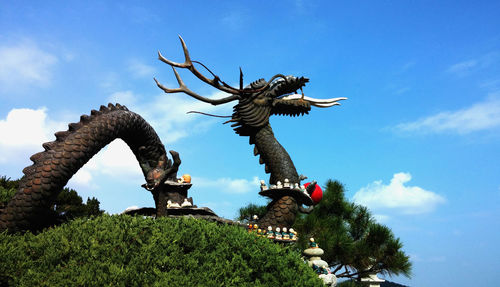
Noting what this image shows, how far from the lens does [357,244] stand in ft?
41.6

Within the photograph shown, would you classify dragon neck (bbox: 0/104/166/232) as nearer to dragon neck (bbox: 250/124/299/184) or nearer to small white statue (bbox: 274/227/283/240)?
dragon neck (bbox: 250/124/299/184)

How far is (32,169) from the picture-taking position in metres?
5.61

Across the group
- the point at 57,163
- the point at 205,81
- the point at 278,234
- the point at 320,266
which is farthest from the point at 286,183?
the point at 57,163

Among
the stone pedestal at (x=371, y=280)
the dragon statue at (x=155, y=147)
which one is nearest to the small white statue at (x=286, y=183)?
the dragon statue at (x=155, y=147)

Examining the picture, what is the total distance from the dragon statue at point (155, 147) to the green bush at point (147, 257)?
70cm

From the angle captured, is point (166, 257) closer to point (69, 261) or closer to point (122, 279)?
point (122, 279)

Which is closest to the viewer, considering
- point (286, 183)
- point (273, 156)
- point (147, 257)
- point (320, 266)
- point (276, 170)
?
point (147, 257)

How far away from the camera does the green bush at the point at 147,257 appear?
12.9 feet

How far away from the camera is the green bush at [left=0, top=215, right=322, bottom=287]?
3922mm

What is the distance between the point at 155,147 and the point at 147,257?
3.67 meters

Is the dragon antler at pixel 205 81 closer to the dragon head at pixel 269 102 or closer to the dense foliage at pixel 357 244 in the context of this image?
the dragon head at pixel 269 102

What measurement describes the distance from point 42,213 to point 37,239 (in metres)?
0.89

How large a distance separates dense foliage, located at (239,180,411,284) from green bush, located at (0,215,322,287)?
23.9ft

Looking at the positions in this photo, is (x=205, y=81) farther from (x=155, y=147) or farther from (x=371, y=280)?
(x=371, y=280)
